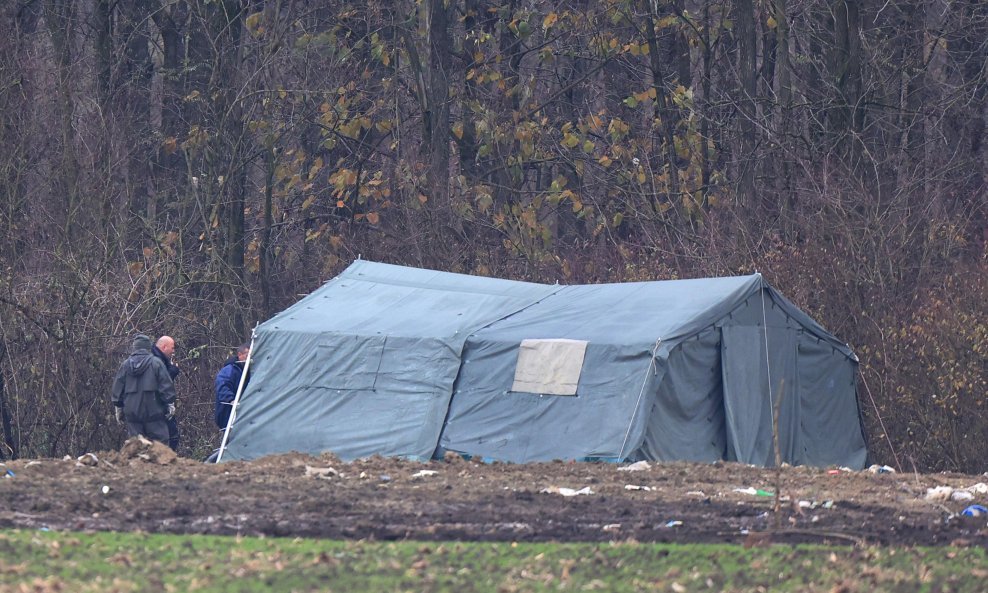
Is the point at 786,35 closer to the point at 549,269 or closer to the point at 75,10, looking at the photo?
the point at 549,269

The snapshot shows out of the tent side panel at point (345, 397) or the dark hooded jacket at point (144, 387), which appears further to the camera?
the dark hooded jacket at point (144, 387)

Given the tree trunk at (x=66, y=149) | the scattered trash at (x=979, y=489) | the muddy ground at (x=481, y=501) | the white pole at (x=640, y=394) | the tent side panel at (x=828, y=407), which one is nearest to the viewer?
the muddy ground at (x=481, y=501)

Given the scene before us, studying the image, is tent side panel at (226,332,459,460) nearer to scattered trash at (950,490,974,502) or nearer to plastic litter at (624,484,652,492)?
plastic litter at (624,484,652,492)

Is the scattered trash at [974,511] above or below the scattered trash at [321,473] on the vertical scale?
above

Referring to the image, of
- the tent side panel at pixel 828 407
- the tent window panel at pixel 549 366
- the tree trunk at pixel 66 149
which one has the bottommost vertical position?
the tent side panel at pixel 828 407

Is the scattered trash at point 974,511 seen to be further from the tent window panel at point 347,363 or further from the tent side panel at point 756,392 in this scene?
the tent window panel at point 347,363

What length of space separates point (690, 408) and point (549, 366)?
149cm

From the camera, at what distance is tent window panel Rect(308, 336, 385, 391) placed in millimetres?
16172

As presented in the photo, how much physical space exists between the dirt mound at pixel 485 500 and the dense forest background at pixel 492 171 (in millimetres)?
4104

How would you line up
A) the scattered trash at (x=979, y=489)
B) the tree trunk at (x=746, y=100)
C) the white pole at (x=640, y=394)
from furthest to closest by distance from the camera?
1. the tree trunk at (x=746, y=100)
2. the white pole at (x=640, y=394)
3. the scattered trash at (x=979, y=489)

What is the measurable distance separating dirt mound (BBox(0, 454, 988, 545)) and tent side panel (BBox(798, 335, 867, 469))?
2.04 m

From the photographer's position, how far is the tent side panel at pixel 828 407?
52.1 ft

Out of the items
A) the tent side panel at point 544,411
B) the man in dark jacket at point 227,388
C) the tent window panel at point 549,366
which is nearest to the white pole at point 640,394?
the tent side panel at point 544,411

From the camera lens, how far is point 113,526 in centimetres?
964
